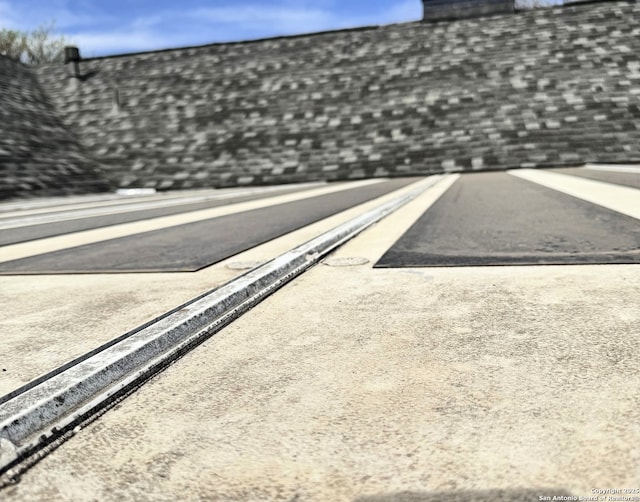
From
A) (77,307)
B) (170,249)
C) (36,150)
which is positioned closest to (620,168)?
(170,249)

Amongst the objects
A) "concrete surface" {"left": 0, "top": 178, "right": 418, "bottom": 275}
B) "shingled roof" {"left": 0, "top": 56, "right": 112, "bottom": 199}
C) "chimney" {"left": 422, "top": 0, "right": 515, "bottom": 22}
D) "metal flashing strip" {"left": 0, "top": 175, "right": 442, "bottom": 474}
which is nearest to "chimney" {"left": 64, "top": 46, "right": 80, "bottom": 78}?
"shingled roof" {"left": 0, "top": 56, "right": 112, "bottom": 199}

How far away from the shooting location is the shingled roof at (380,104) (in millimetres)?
15055

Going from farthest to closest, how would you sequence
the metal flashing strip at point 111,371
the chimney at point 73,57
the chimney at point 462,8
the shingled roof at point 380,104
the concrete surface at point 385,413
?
the chimney at point 73,57, the chimney at point 462,8, the shingled roof at point 380,104, the metal flashing strip at point 111,371, the concrete surface at point 385,413

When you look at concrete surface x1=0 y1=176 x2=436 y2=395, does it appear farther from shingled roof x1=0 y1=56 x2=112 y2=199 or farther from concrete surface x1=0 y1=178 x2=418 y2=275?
shingled roof x1=0 y1=56 x2=112 y2=199

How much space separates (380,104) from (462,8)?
6.83 meters

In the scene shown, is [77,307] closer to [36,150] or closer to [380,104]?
[380,104]

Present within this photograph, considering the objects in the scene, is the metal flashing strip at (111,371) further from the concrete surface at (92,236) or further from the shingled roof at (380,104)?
the shingled roof at (380,104)

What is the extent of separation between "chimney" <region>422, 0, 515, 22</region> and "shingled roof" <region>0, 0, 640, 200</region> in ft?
2.41

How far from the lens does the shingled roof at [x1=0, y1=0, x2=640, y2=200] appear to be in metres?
15.1

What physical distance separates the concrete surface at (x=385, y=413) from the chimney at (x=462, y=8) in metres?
20.7

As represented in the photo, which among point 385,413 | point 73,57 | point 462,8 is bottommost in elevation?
point 385,413

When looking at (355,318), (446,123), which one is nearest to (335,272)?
(355,318)

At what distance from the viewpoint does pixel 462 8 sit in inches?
795

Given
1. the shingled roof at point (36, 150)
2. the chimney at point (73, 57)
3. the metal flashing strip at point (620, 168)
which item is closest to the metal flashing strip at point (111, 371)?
the metal flashing strip at point (620, 168)
